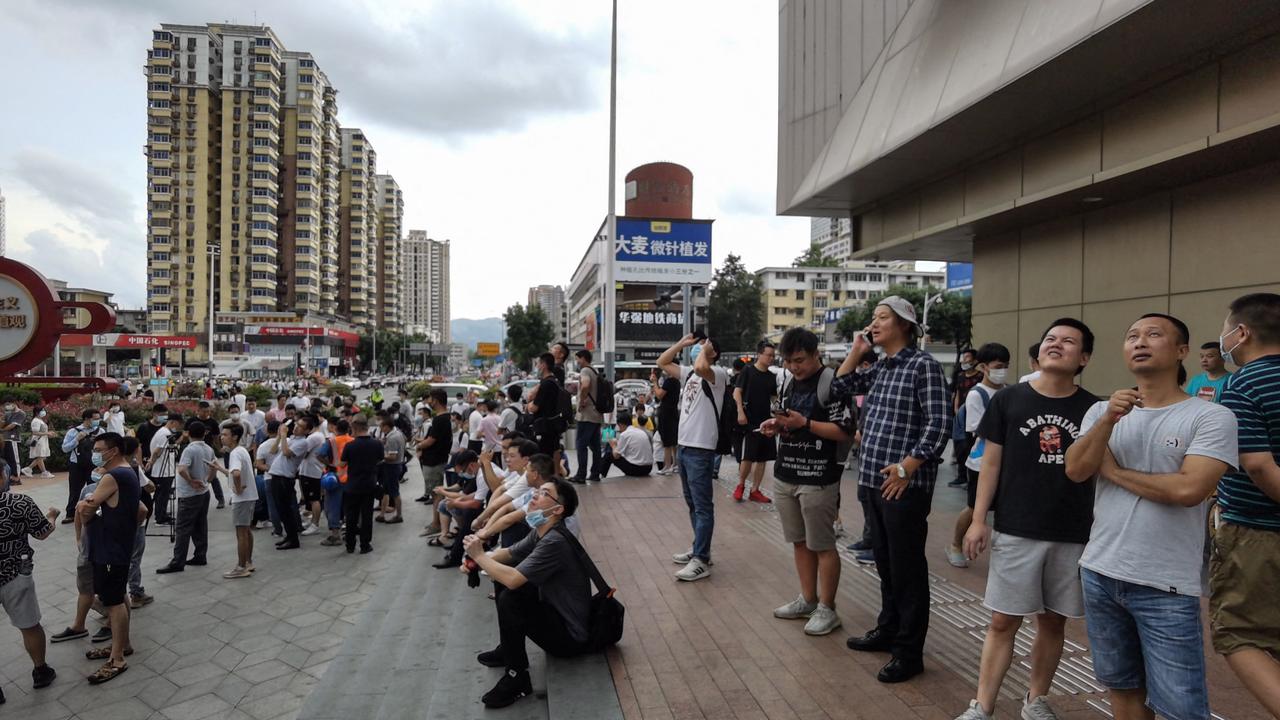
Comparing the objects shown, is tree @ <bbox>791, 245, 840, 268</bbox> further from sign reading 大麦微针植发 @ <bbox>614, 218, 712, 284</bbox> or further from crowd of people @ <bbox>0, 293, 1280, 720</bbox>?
crowd of people @ <bbox>0, 293, 1280, 720</bbox>

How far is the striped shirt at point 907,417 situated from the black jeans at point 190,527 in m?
7.95

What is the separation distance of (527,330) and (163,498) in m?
56.2

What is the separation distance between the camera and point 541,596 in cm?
420

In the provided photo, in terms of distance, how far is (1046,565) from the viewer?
2.82m

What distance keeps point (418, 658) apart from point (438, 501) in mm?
4158

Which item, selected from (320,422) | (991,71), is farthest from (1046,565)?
(320,422)

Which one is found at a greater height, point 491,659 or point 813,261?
point 813,261

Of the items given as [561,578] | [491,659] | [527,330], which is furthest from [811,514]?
[527,330]

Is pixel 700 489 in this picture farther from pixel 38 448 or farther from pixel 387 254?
pixel 387 254

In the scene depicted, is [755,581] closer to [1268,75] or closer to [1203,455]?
[1203,455]

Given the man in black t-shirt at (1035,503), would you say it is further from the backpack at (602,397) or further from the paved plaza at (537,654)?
the backpack at (602,397)

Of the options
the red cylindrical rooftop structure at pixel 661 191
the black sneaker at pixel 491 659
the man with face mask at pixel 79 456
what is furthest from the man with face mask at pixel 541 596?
the red cylindrical rooftop structure at pixel 661 191

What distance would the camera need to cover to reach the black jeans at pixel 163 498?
31.5 ft

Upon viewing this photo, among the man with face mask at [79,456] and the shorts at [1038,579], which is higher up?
the shorts at [1038,579]
